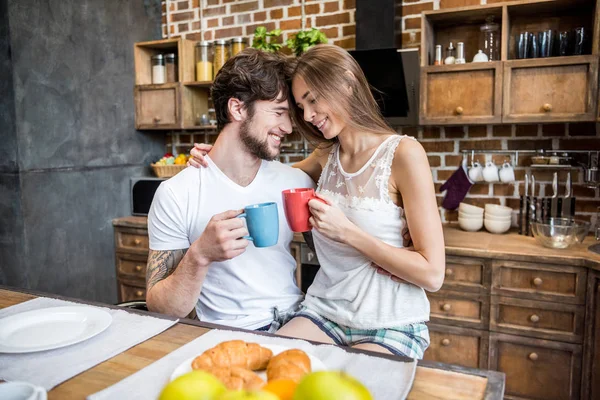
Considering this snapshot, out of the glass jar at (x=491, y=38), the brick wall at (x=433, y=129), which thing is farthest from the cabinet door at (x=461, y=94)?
the brick wall at (x=433, y=129)

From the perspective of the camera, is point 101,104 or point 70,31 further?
point 101,104

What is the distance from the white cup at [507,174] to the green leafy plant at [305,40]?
129 centimetres

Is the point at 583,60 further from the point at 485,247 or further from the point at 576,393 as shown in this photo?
the point at 576,393

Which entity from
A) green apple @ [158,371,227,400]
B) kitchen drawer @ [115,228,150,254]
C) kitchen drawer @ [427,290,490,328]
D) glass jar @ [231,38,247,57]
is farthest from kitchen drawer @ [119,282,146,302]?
green apple @ [158,371,227,400]

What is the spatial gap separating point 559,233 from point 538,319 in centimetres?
42

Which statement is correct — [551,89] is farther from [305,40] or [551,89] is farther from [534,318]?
[305,40]

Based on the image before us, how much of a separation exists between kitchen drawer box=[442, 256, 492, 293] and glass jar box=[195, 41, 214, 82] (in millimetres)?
1991

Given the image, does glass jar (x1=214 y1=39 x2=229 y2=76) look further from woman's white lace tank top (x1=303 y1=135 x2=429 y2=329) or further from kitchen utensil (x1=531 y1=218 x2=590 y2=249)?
kitchen utensil (x1=531 y1=218 x2=590 y2=249)

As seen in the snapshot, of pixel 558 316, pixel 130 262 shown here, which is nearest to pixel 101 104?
pixel 130 262

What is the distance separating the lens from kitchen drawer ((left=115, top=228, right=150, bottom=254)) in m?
3.25

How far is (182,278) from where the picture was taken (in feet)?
4.62

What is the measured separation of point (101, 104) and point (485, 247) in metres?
2.53

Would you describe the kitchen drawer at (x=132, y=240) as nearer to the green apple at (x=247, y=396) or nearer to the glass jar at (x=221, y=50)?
the glass jar at (x=221, y=50)

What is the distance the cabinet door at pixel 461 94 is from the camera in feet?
8.33
